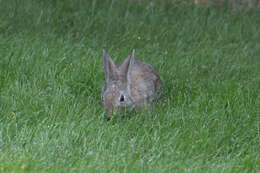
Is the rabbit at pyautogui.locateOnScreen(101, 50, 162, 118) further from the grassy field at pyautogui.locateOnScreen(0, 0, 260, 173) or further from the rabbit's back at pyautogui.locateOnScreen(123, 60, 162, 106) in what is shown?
the grassy field at pyautogui.locateOnScreen(0, 0, 260, 173)

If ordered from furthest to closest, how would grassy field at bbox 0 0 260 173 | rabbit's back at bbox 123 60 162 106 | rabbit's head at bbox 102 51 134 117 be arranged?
rabbit's back at bbox 123 60 162 106
rabbit's head at bbox 102 51 134 117
grassy field at bbox 0 0 260 173

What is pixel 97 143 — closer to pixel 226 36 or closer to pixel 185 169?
pixel 185 169

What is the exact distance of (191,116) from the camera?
5.41 metres

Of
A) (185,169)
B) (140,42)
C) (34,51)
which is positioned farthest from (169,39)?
(185,169)

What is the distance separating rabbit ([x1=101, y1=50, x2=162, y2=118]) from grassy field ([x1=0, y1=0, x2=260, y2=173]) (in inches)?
6.2

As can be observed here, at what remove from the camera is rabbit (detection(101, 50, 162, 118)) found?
5371 mm

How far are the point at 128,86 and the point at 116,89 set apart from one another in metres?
0.26

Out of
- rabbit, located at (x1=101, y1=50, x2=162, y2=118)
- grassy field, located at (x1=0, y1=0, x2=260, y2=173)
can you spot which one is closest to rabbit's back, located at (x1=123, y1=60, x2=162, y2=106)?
rabbit, located at (x1=101, y1=50, x2=162, y2=118)

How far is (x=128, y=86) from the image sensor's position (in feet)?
18.7

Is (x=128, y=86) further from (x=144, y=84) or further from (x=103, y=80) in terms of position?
(x=103, y=80)

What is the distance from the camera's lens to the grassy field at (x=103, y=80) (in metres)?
4.50

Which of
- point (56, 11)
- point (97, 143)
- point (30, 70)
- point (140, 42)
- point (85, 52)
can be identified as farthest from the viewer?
point (56, 11)

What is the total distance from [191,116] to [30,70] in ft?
6.90

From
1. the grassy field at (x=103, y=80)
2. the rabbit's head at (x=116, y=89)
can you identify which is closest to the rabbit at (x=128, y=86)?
the rabbit's head at (x=116, y=89)
